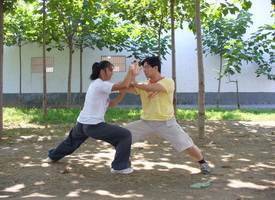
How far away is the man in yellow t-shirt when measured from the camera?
3.96 metres

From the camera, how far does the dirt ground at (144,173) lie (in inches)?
133

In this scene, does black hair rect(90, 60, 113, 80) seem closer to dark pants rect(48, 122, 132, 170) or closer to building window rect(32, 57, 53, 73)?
dark pants rect(48, 122, 132, 170)

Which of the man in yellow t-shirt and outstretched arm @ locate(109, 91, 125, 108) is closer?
the man in yellow t-shirt

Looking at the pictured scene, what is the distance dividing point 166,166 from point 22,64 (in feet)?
44.6

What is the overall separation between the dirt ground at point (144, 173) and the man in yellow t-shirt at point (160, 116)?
0.44 metres

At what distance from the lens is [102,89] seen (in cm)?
383

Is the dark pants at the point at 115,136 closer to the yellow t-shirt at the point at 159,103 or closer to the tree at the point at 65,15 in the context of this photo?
the yellow t-shirt at the point at 159,103

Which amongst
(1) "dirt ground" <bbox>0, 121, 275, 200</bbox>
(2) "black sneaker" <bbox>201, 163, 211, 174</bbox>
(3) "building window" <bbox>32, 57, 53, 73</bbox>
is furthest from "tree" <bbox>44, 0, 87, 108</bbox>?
(2) "black sneaker" <bbox>201, 163, 211, 174</bbox>

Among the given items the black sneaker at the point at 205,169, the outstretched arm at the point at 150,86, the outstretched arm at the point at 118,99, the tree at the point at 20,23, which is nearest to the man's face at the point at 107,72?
the outstretched arm at the point at 118,99

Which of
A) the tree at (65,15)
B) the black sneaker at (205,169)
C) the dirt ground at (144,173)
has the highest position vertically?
the tree at (65,15)

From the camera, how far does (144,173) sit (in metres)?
4.15

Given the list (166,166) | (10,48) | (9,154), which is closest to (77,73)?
(10,48)

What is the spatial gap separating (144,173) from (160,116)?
81cm

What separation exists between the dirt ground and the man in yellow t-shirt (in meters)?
0.44
